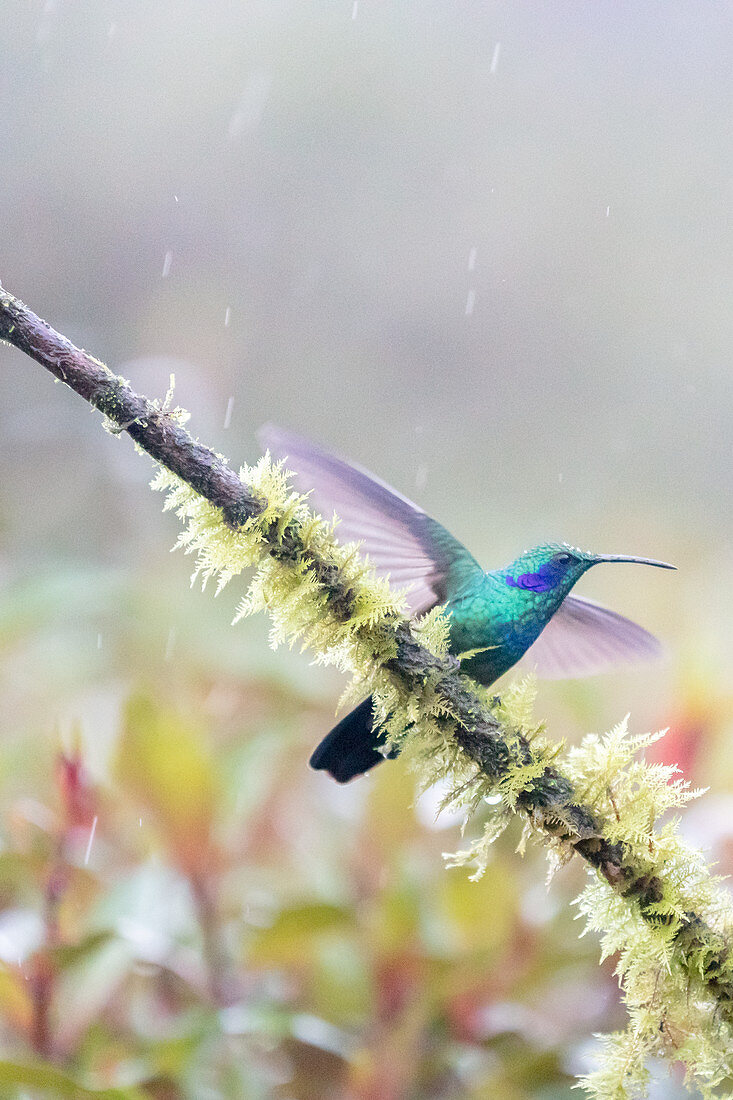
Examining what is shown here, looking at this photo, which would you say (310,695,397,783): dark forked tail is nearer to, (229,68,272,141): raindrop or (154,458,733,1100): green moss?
(154,458,733,1100): green moss

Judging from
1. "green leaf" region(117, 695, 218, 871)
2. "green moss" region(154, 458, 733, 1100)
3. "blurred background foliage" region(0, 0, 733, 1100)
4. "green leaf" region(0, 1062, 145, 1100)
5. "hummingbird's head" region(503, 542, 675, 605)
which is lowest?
"green leaf" region(0, 1062, 145, 1100)

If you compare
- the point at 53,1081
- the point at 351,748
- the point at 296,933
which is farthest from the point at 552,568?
Answer: the point at 53,1081

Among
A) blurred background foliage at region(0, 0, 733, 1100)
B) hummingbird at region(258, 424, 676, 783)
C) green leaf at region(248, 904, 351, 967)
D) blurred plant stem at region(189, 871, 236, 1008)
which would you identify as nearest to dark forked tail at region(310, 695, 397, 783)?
hummingbird at region(258, 424, 676, 783)

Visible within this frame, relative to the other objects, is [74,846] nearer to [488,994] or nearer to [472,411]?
[488,994]

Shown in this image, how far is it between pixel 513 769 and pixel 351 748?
29cm

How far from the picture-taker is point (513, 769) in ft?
2.15

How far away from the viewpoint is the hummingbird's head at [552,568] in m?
0.99

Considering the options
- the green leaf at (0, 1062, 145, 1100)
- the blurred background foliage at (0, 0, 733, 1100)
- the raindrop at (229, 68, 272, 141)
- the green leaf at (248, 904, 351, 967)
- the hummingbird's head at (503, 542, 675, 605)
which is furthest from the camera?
the raindrop at (229, 68, 272, 141)

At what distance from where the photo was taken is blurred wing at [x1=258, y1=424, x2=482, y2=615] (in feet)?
2.90

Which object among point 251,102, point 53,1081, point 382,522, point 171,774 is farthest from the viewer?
point 251,102

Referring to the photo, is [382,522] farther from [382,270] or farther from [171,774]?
[382,270]

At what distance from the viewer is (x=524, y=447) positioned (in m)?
4.49

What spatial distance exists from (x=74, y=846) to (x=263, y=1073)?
38 cm

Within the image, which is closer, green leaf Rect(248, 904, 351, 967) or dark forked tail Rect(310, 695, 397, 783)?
dark forked tail Rect(310, 695, 397, 783)
